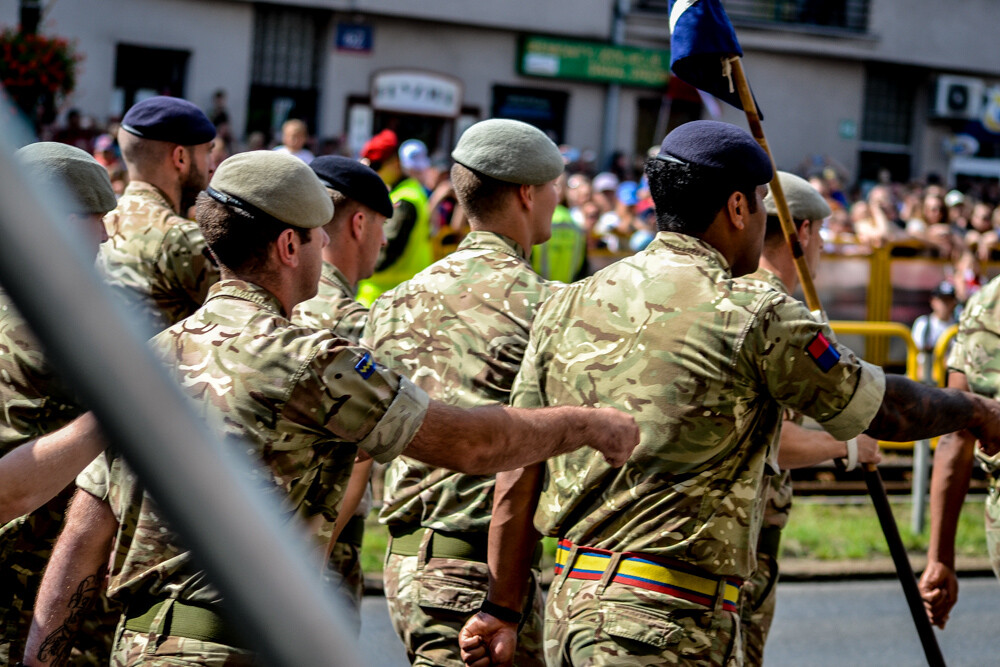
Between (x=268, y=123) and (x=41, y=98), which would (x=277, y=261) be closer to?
(x=41, y=98)

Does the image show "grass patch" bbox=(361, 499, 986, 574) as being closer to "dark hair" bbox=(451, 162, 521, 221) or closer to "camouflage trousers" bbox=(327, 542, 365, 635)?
"camouflage trousers" bbox=(327, 542, 365, 635)

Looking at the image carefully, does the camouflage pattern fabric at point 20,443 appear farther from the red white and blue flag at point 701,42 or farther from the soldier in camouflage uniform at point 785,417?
the soldier in camouflage uniform at point 785,417

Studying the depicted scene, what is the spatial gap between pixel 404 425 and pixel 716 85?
1784 mm

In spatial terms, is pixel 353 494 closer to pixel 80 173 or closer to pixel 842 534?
pixel 80 173

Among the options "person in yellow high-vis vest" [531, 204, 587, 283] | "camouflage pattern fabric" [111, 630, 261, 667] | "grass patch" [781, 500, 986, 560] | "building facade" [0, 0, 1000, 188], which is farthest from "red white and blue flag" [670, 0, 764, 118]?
"building facade" [0, 0, 1000, 188]

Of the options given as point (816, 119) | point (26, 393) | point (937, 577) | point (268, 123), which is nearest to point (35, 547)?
point (26, 393)

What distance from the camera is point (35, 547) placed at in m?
3.71

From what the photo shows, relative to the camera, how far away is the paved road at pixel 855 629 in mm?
6777

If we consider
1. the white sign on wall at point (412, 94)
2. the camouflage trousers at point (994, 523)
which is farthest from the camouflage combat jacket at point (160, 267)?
the white sign on wall at point (412, 94)

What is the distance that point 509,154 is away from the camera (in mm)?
4133

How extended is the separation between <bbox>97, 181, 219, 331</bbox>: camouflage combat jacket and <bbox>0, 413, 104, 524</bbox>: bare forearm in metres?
1.84

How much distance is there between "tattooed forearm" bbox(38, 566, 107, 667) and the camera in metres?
3.29

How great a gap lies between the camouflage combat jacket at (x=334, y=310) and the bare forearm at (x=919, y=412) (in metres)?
1.82

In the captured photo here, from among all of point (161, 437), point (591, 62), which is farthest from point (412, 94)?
point (161, 437)
